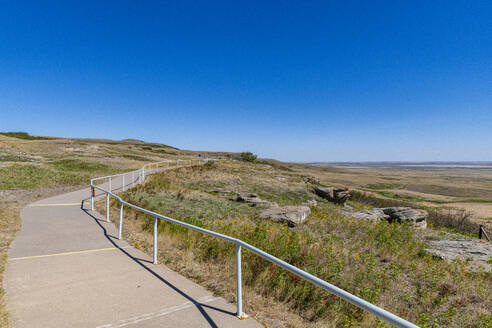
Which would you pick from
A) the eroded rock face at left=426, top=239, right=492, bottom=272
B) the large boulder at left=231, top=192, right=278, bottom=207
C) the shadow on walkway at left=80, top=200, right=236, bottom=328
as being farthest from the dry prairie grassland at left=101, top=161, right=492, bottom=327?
the large boulder at left=231, top=192, right=278, bottom=207

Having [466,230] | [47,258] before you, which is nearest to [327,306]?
[47,258]

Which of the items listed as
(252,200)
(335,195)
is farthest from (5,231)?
(335,195)

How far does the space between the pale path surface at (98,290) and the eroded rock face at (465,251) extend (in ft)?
26.9

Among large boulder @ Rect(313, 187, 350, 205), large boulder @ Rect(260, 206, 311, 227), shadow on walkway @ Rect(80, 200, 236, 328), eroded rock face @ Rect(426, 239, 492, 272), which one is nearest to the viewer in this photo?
shadow on walkway @ Rect(80, 200, 236, 328)

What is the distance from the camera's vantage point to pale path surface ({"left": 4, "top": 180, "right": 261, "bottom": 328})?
3.44m

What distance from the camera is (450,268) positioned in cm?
723

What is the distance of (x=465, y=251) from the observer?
9.02 metres

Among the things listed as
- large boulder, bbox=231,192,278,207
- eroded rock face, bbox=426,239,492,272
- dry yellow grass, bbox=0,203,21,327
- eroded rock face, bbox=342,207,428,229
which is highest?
dry yellow grass, bbox=0,203,21,327

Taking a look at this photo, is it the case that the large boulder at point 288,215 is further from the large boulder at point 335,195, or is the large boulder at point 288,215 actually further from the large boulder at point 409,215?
the large boulder at point 335,195

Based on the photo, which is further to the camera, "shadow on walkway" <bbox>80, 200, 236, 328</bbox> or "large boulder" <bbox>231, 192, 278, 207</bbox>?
"large boulder" <bbox>231, 192, 278, 207</bbox>

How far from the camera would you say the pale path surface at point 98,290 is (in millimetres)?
3438

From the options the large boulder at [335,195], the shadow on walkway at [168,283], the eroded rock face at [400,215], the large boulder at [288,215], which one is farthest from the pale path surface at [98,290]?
the large boulder at [335,195]

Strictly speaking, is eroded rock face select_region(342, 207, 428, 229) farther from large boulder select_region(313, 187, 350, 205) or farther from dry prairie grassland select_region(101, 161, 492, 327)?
large boulder select_region(313, 187, 350, 205)

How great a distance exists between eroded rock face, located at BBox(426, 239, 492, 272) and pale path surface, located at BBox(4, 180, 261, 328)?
8212mm
